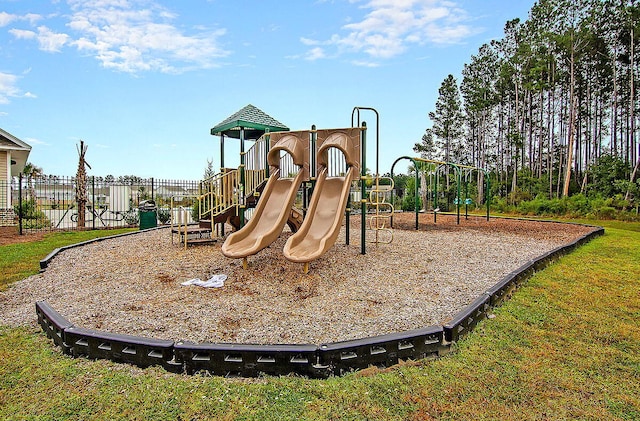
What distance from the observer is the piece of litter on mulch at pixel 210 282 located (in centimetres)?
500

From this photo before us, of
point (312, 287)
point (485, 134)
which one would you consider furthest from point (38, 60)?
point (485, 134)

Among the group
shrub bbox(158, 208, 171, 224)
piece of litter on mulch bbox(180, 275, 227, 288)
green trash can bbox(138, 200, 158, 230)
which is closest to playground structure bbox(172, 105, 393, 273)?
piece of litter on mulch bbox(180, 275, 227, 288)

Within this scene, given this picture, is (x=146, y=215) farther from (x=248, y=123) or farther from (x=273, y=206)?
(x=273, y=206)

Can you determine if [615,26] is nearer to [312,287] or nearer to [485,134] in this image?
[485,134]

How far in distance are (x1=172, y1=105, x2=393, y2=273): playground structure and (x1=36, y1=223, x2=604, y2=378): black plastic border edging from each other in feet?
7.69

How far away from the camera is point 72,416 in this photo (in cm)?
223

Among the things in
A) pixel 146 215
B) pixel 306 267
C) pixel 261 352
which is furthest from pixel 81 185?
pixel 261 352

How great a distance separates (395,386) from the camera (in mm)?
2562

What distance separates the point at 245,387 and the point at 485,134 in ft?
123

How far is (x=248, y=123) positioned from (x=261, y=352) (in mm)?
6774

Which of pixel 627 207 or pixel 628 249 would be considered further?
pixel 627 207

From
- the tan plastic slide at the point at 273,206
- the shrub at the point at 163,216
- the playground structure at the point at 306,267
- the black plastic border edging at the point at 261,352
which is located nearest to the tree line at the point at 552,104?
the playground structure at the point at 306,267

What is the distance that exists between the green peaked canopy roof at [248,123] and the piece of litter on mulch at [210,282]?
14.4 feet

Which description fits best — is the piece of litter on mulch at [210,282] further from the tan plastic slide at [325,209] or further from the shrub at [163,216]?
the shrub at [163,216]
